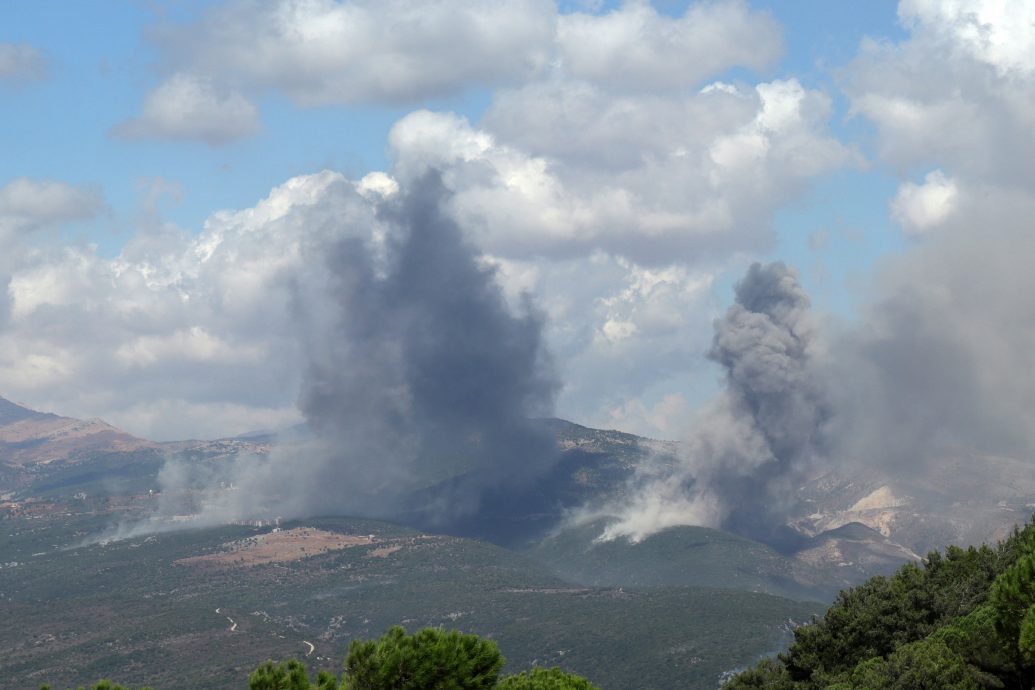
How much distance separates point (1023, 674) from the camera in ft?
232

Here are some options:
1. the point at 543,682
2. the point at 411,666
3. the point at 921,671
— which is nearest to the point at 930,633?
the point at 921,671

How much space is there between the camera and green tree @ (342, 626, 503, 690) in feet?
218

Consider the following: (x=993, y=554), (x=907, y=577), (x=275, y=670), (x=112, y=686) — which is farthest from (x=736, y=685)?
(x=112, y=686)

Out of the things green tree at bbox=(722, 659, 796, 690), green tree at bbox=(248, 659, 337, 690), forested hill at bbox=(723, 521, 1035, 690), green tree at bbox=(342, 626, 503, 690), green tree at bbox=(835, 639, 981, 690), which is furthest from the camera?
green tree at bbox=(722, 659, 796, 690)

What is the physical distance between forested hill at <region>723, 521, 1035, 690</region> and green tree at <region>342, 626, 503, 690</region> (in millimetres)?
24637

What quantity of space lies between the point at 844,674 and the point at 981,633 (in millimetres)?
16498

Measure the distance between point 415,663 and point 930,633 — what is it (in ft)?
141

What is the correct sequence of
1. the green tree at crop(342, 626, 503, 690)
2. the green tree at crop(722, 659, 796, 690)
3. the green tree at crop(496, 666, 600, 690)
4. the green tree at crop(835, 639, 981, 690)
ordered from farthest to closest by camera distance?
1. the green tree at crop(722, 659, 796, 690)
2. the green tree at crop(496, 666, 600, 690)
3. the green tree at crop(835, 639, 981, 690)
4. the green tree at crop(342, 626, 503, 690)

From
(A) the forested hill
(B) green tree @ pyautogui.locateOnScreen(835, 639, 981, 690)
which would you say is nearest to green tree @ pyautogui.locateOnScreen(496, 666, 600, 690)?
(A) the forested hill

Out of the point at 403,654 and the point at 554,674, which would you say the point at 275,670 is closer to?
the point at 403,654

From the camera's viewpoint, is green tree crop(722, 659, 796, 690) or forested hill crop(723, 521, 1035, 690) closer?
forested hill crop(723, 521, 1035, 690)

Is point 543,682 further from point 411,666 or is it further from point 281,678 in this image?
point 281,678

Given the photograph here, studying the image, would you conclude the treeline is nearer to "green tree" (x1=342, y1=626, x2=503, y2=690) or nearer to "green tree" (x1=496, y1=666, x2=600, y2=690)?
"green tree" (x1=342, y1=626, x2=503, y2=690)

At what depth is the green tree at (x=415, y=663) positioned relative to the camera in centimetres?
6656
